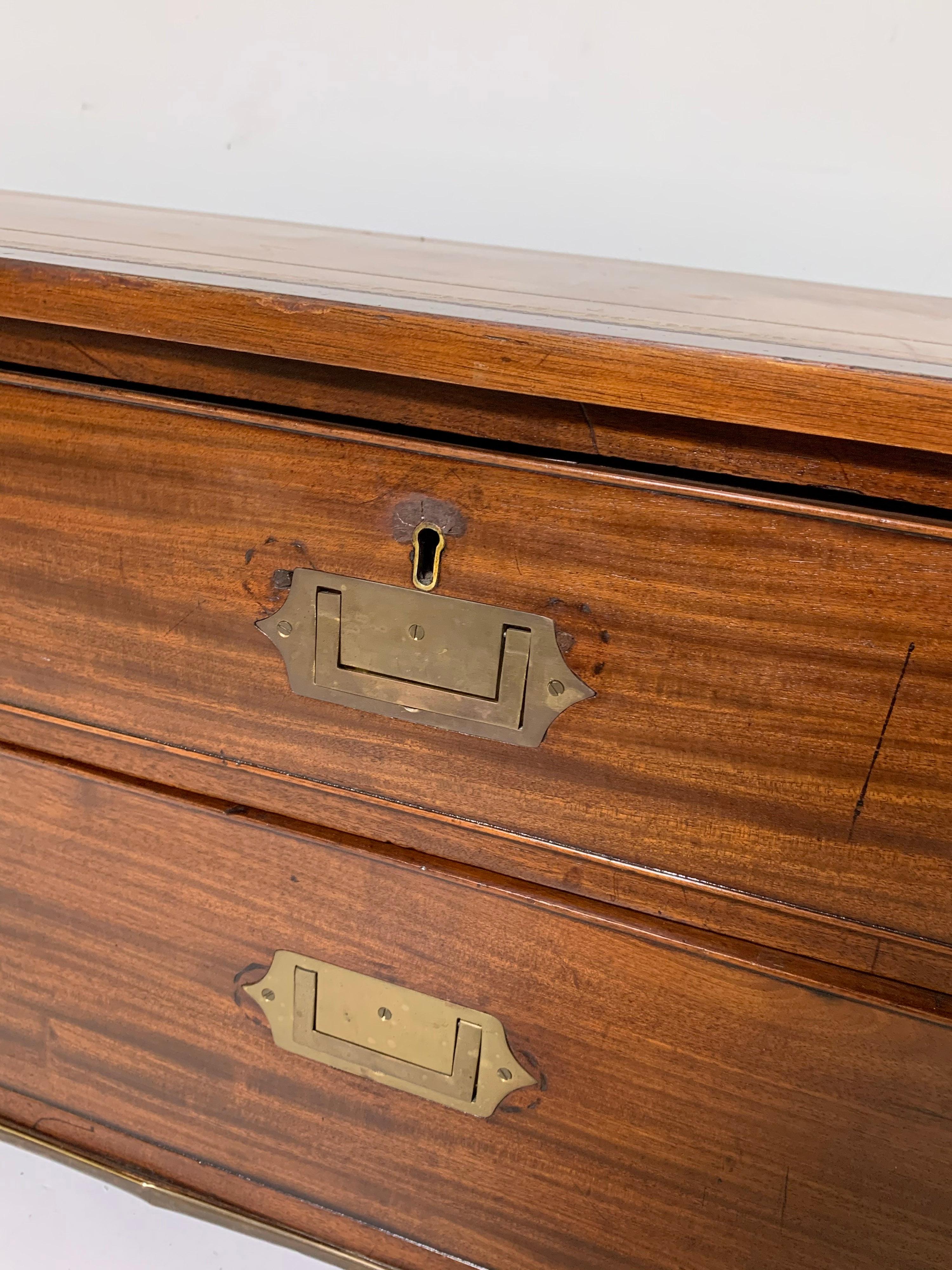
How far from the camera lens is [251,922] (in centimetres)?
77

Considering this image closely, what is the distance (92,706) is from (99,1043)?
0.99 ft

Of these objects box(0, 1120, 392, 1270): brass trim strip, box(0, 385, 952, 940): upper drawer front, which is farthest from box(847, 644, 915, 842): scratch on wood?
box(0, 1120, 392, 1270): brass trim strip

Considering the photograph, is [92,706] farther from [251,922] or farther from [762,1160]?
[762,1160]

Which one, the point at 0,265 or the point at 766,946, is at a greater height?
the point at 0,265

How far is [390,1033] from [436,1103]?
6 cm

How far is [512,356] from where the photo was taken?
0.53 meters

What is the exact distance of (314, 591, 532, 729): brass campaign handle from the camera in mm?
611

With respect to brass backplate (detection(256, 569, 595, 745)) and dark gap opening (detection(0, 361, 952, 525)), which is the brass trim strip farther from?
dark gap opening (detection(0, 361, 952, 525))

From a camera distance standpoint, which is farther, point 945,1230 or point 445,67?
point 445,67

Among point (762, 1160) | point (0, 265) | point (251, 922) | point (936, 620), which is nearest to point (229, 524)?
point (0, 265)

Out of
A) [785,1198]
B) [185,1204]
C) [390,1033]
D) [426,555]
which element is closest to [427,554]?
[426,555]

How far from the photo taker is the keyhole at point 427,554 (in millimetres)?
Answer: 608

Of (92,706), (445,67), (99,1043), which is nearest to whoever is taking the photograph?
(92,706)

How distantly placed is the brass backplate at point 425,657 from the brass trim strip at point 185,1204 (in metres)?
0.48
